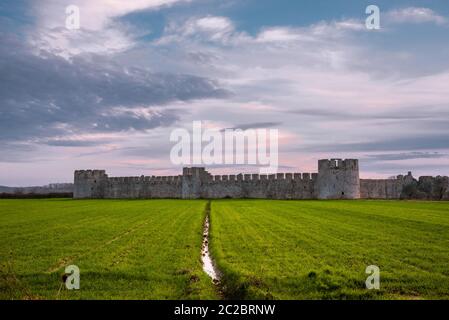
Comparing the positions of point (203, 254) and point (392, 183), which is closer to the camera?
point (203, 254)

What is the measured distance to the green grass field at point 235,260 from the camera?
10156mm

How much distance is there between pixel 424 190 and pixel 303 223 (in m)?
37.5

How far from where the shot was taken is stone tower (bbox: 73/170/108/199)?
73.5 meters

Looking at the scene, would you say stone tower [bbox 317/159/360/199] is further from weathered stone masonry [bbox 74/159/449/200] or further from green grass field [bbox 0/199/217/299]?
green grass field [bbox 0/199/217/299]

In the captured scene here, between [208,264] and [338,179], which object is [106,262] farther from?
[338,179]

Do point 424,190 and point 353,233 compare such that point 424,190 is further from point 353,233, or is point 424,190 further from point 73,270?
point 73,270

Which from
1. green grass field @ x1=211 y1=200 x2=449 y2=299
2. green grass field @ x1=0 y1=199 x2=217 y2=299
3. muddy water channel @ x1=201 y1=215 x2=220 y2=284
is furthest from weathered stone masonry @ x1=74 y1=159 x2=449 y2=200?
muddy water channel @ x1=201 y1=215 x2=220 y2=284

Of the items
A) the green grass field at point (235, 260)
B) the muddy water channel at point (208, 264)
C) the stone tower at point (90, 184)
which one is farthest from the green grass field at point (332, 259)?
the stone tower at point (90, 184)

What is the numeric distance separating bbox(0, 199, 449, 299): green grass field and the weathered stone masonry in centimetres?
3662

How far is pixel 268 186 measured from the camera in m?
62.6

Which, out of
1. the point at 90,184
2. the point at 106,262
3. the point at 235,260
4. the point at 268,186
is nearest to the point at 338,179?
the point at 268,186

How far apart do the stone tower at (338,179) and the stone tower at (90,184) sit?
3302 centimetres

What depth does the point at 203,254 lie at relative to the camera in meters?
15.3
